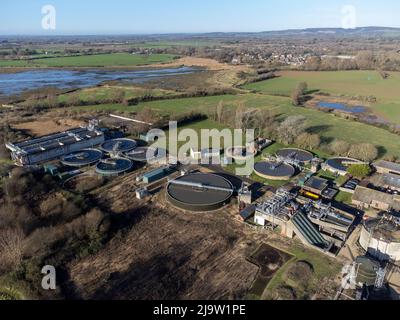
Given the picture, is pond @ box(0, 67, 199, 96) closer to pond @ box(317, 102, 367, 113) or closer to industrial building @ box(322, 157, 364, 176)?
pond @ box(317, 102, 367, 113)

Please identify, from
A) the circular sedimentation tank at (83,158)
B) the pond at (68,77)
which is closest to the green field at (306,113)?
the circular sedimentation tank at (83,158)

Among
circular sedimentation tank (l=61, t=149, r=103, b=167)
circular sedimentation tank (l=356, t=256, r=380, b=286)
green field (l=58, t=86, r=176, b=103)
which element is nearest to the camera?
circular sedimentation tank (l=356, t=256, r=380, b=286)

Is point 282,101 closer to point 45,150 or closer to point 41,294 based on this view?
point 45,150

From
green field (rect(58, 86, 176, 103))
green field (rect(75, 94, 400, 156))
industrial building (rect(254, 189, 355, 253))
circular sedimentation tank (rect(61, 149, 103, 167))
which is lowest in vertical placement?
industrial building (rect(254, 189, 355, 253))

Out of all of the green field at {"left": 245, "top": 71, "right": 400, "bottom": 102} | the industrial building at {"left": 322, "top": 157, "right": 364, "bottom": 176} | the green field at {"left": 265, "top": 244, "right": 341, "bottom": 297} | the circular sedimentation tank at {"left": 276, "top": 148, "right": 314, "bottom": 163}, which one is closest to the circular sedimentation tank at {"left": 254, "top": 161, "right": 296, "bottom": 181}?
the circular sedimentation tank at {"left": 276, "top": 148, "right": 314, "bottom": 163}

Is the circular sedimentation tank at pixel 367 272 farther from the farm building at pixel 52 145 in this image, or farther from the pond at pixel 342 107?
the pond at pixel 342 107

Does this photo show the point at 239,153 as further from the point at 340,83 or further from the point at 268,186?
the point at 340,83

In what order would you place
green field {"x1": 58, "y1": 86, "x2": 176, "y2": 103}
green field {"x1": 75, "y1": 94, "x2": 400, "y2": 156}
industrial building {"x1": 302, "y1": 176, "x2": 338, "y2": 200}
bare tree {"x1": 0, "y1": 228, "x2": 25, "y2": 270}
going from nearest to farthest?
bare tree {"x1": 0, "y1": 228, "x2": 25, "y2": 270} < industrial building {"x1": 302, "y1": 176, "x2": 338, "y2": 200} < green field {"x1": 75, "y1": 94, "x2": 400, "y2": 156} < green field {"x1": 58, "y1": 86, "x2": 176, "y2": 103}

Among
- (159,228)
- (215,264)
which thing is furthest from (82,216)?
(215,264)

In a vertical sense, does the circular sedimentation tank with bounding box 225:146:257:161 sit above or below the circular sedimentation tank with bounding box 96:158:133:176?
above
